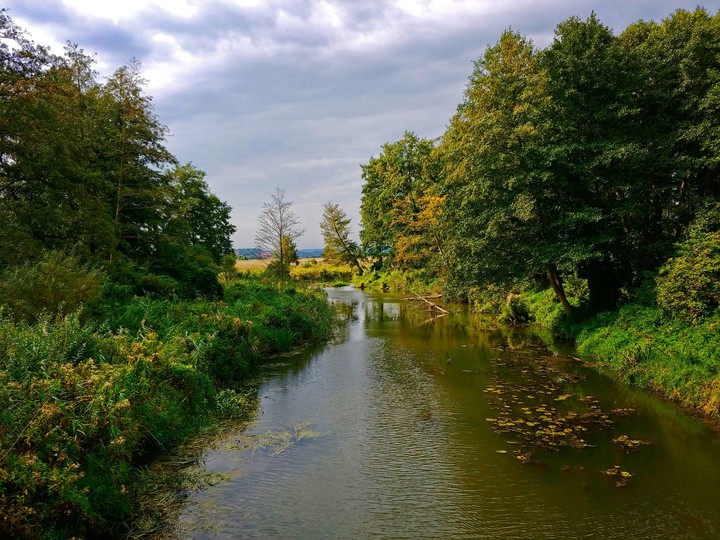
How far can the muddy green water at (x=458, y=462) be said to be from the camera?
577cm

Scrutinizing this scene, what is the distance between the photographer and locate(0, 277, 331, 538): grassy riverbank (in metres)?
4.64

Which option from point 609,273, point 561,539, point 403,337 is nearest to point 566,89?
point 609,273

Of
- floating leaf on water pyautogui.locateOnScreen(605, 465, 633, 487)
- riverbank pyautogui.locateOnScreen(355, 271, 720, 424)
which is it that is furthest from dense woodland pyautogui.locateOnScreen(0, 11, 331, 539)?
riverbank pyautogui.locateOnScreen(355, 271, 720, 424)

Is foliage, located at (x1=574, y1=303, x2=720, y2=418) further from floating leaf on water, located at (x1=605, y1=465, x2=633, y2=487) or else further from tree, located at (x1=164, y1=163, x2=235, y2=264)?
tree, located at (x1=164, y1=163, x2=235, y2=264)

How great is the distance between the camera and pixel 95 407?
5855 mm

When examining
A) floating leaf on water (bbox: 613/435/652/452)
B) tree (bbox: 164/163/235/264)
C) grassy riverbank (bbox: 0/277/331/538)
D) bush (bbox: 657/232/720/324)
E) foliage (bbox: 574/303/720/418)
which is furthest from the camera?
tree (bbox: 164/163/235/264)

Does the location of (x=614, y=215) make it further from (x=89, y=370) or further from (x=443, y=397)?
(x=89, y=370)

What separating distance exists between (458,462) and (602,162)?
442 inches

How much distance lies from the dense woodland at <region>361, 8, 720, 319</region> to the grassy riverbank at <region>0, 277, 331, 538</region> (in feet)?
35.4

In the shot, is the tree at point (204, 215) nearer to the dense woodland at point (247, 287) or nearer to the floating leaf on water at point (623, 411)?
the dense woodland at point (247, 287)

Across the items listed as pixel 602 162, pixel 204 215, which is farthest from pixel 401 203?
pixel 602 162

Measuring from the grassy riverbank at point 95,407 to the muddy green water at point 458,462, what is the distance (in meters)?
0.99

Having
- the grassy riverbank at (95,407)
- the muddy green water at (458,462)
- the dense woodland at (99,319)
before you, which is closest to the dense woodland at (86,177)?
the dense woodland at (99,319)

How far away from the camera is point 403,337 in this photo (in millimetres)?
19375
